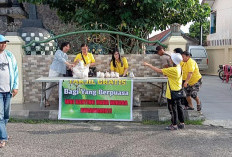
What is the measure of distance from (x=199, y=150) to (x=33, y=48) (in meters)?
5.25

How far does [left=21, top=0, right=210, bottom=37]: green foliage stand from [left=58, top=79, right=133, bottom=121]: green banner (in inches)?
99.0

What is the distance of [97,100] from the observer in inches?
256

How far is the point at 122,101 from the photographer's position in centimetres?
652

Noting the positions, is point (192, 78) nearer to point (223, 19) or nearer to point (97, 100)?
point (97, 100)

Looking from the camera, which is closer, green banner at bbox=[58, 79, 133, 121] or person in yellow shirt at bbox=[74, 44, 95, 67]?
green banner at bbox=[58, 79, 133, 121]

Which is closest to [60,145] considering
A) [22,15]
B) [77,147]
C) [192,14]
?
[77,147]

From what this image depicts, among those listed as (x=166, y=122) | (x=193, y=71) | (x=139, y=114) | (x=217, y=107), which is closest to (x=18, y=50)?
(x=139, y=114)

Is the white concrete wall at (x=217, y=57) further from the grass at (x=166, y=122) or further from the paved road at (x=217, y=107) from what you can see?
the grass at (x=166, y=122)

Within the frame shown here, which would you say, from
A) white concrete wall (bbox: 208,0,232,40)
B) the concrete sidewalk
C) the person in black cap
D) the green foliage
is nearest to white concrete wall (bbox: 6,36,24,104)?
the concrete sidewalk

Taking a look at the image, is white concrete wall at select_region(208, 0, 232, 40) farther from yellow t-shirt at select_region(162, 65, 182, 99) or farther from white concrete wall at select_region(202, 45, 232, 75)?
yellow t-shirt at select_region(162, 65, 182, 99)

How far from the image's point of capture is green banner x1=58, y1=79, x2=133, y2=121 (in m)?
6.46

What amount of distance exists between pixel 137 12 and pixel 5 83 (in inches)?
229

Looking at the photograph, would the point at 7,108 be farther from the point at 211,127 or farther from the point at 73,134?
the point at 211,127

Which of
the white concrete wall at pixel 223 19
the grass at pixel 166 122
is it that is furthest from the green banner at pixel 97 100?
the white concrete wall at pixel 223 19
